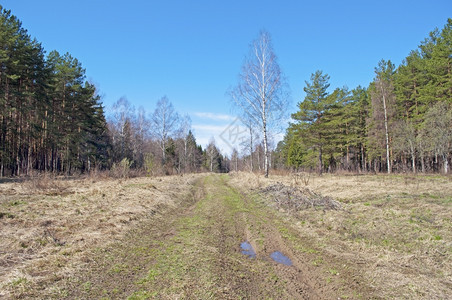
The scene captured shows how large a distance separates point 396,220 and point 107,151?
43.0 m

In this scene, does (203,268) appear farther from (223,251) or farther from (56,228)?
(56,228)

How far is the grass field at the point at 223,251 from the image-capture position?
143 inches

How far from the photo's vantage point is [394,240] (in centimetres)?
563

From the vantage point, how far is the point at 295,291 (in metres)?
3.68

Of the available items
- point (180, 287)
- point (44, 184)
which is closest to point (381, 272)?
point (180, 287)

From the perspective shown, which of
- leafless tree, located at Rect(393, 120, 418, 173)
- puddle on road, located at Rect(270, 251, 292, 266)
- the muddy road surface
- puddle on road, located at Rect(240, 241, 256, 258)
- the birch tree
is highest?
the birch tree

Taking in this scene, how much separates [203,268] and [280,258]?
5.92ft

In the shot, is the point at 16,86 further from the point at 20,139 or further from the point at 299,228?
the point at 299,228

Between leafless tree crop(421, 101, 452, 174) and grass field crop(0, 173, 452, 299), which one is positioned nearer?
grass field crop(0, 173, 452, 299)

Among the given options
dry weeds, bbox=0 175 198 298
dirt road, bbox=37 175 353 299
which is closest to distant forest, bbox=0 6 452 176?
dry weeds, bbox=0 175 198 298

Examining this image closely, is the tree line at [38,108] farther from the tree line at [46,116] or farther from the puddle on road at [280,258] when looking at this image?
the puddle on road at [280,258]

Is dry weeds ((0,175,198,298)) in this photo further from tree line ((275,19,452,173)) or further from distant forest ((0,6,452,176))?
tree line ((275,19,452,173))

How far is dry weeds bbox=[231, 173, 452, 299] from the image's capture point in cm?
383

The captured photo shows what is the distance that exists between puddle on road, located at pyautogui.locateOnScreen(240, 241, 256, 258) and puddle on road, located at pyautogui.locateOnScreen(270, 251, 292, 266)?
0.43 meters
